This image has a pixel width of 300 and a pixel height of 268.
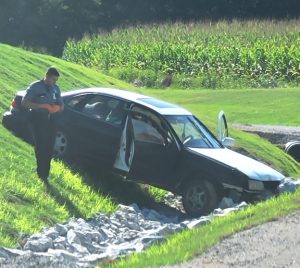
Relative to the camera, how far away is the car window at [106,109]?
17.1m

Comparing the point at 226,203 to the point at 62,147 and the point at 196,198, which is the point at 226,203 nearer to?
the point at 196,198

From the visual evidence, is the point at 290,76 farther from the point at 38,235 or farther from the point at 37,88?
the point at 38,235

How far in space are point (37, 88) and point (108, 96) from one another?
91.7 inches

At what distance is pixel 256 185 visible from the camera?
16406 millimetres

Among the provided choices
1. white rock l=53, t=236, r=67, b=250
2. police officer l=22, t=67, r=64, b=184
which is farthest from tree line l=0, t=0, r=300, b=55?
white rock l=53, t=236, r=67, b=250

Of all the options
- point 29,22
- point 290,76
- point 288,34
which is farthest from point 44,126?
point 29,22

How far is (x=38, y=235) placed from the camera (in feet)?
40.4

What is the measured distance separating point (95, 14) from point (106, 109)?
6117cm

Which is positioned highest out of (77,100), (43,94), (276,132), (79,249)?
(43,94)

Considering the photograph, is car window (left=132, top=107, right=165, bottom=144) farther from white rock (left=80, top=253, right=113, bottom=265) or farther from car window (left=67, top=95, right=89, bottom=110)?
white rock (left=80, top=253, right=113, bottom=265)

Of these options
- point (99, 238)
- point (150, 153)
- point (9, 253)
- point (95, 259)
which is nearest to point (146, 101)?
point (150, 153)

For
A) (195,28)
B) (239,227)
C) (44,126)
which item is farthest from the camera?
(195,28)

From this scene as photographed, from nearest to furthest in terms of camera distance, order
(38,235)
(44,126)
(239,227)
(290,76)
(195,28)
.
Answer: (239,227) → (38,235) → (44,126) → (290,76) → (195,28)

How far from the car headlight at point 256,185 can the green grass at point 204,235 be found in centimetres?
188
